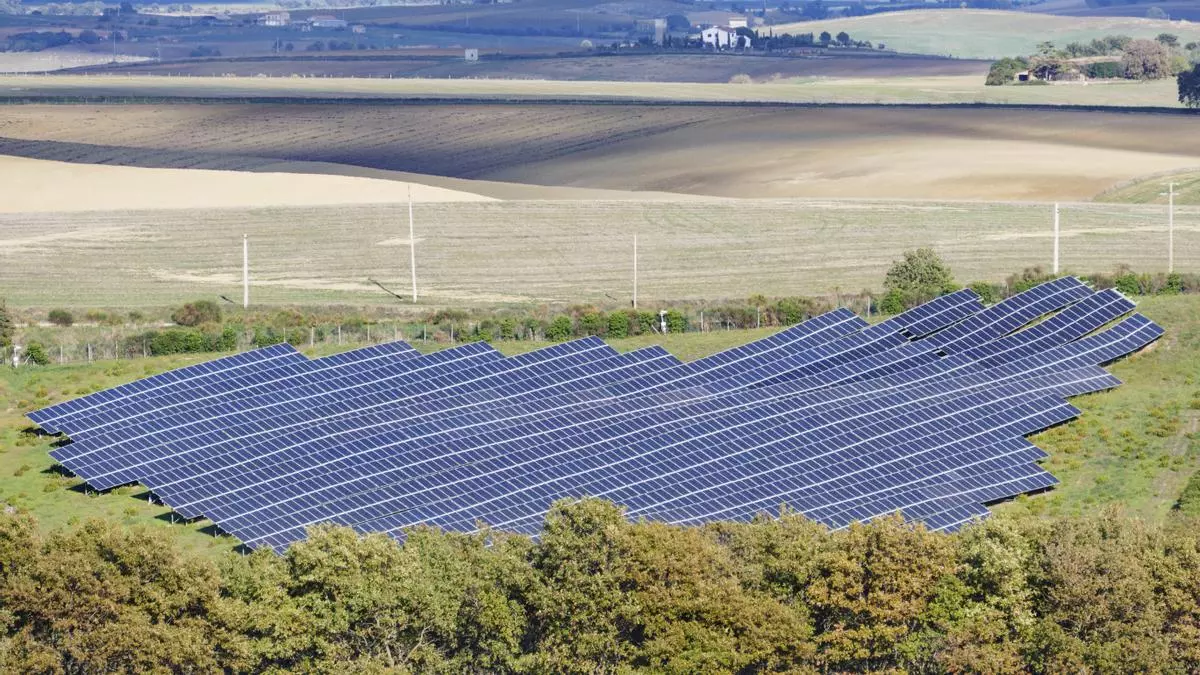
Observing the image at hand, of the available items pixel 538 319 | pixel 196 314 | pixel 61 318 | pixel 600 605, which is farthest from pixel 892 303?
pixel 600 605

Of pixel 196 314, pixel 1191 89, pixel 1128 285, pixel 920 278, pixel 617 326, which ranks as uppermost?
pixel 1191 89

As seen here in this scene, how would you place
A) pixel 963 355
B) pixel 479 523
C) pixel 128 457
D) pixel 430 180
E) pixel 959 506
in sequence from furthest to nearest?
pixel 430 180, pixel 963 355, pixel 128 457, pixel 959 506, pixel 479 523

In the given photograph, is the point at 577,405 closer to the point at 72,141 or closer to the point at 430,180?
the point at 430,180

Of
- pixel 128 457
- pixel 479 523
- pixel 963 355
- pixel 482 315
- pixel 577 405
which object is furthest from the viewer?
pixel 482 315

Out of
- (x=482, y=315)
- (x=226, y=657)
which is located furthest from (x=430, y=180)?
(x=226, y=657)

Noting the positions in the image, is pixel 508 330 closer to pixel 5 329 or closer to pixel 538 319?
pixel 538 319

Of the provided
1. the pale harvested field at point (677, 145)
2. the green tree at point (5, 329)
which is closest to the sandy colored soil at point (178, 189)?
the pale harvested field at point (677, 145)
